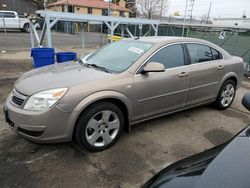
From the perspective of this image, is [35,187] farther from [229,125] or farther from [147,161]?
[229,125]

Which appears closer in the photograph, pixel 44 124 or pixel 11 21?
pixel 44 124

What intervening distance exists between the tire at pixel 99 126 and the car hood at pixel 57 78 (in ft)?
1.27

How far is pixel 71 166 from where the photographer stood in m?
2.71

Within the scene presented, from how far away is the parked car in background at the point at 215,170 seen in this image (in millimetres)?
1301

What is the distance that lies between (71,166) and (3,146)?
42.3 inches

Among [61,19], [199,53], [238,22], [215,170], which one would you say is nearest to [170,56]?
[199,53]

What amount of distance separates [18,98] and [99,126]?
1064mm

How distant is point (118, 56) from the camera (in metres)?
3.50

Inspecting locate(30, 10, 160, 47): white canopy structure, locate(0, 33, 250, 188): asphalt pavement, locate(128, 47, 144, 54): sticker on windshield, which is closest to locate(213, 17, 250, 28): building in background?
locate(30, 10, 160, 47): white canopy structure

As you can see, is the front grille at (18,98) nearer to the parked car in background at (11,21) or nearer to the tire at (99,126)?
the tire at (99,126)

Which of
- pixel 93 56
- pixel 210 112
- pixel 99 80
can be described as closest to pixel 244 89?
pixel 210 112

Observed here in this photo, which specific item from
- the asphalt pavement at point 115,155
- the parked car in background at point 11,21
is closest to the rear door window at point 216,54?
the asphalt pavement at point 115,155

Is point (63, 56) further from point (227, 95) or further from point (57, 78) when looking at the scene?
point (227, 95)

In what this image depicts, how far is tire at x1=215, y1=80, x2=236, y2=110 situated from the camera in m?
4.49
